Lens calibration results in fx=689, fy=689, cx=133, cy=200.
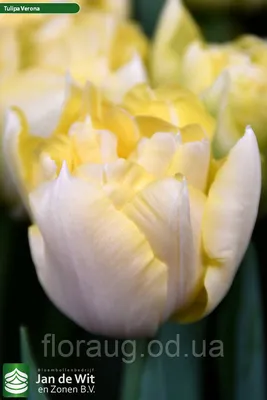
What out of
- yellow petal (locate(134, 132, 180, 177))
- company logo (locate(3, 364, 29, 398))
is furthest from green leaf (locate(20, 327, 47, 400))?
yellow petal (locate(134, 132, 180, 177))

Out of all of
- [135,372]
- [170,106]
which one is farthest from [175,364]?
[170,106]

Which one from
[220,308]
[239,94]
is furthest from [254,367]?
[239,94]

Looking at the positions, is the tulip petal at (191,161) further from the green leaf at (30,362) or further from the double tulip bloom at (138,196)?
the green leaf at (30,362)

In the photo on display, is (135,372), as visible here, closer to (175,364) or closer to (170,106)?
(175,364)

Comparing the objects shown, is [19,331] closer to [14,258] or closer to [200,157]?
[14,258]

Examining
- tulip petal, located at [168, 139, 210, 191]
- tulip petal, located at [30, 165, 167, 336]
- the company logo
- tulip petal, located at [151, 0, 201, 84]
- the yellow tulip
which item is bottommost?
the company logo

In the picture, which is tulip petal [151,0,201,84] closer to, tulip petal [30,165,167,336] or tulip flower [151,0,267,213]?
tulip flower [151,0,267,213]

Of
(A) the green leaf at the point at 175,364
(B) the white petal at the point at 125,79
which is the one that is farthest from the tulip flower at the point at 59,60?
(A) the green leaf at the point at 175,364

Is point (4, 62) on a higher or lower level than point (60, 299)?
higher
